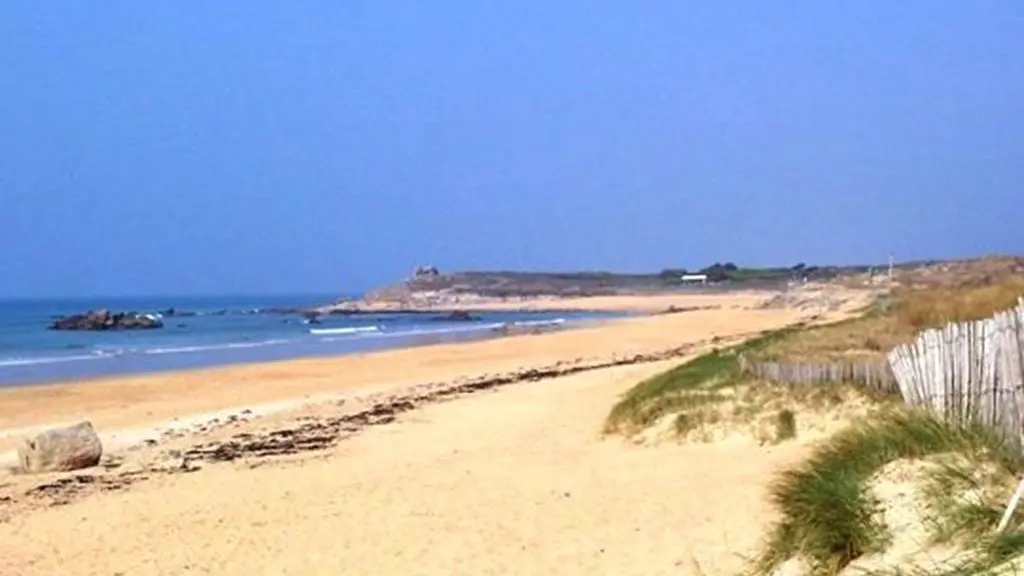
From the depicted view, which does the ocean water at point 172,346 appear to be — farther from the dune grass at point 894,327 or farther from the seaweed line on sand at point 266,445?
the dune grass at point 894,327

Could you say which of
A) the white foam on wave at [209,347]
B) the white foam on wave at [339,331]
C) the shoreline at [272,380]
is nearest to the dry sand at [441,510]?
the shoreline at [272,380]

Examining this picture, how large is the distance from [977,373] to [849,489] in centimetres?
110

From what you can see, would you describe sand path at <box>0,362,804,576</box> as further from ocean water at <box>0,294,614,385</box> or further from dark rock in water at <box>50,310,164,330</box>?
dark rock in water at <box>50,310,164,330</box>

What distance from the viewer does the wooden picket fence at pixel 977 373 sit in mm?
5543

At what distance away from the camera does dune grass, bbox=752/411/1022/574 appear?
5.12 metres

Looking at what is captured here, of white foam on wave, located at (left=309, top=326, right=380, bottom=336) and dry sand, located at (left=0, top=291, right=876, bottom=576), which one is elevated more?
dry sand, located at (left=0, top=291, right=876, bottom=576)

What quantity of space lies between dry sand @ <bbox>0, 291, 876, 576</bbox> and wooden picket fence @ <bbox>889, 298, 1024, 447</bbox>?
1.40 m

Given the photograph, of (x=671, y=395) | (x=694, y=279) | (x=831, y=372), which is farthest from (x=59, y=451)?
(x=694, y=279)

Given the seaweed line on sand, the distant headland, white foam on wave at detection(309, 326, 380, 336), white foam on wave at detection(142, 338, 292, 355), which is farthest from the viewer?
the distant headland

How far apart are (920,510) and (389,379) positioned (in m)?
23.7

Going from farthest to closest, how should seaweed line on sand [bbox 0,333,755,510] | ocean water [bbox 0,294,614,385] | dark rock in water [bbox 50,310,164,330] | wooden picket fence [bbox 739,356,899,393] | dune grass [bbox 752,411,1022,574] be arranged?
1. dark rock in water [bbox 50,310,164,330]
2. ocean water [bbox 0,294,614,385]
3. seaweed line on sand [bbox 0,333,755,510]
4. wooden picket fence [bbox 739,356,899,393]
5. dune grass [bbox 752,411,1022,574]

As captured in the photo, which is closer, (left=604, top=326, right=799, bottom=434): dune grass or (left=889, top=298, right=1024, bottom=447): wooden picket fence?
(left=889, top=298, right=1024, bottom=447): wooden picket fence

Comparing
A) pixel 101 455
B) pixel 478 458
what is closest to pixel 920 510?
pixel 478 458

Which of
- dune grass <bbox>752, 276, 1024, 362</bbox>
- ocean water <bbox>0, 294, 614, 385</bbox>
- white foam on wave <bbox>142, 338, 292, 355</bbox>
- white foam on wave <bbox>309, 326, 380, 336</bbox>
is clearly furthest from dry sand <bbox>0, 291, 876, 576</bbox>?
white foam on wave <bbox>309, 326, 380, 336</bbox>
